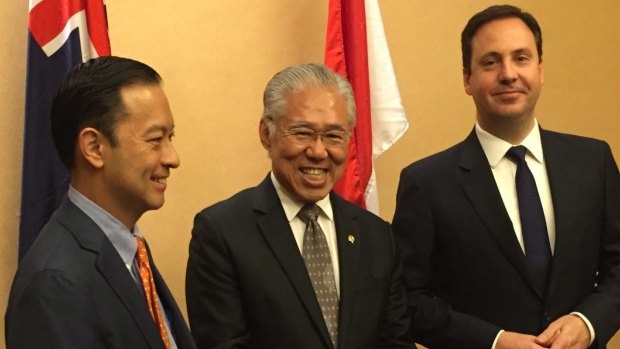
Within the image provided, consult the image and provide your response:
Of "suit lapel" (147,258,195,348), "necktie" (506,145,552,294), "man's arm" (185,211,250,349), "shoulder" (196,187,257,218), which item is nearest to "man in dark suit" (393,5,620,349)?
"necktie" (506,145,552,294)

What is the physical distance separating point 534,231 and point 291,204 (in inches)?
29.5

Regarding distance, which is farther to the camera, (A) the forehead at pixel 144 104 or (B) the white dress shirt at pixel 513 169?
(B) the white dress shirt at pixel 513 169

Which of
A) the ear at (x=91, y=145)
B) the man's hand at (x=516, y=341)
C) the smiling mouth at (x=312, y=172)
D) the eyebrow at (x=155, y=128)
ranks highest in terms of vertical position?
the eyebrow at (x=155, y=128)

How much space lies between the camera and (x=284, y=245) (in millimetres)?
2635

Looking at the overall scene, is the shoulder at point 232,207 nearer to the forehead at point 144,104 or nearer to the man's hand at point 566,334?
the forehead at point 144,104

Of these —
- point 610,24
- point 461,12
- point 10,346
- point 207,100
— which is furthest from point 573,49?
point 10,346

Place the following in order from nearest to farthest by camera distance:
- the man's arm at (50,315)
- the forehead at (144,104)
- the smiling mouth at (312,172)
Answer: the man's arm at (50,315)
the forehead at (144,104)
the smiling mouth at (312,172)

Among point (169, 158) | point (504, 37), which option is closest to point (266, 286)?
point (169, 158)

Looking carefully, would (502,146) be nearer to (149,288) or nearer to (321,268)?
(321,268)

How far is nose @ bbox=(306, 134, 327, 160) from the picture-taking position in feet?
8.53

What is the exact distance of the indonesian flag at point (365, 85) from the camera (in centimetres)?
372

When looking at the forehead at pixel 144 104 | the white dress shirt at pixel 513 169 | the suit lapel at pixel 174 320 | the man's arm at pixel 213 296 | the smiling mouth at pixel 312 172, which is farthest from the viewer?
the white dress shirt at pixel 513 169

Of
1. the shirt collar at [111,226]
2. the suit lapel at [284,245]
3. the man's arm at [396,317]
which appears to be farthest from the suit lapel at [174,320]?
the man's arm at [396,317]

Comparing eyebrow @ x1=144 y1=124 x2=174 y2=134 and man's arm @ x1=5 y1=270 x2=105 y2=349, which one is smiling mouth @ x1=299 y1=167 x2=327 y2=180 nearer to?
eyebrow @ x1=144 y1=124 x2=174 y2=134
